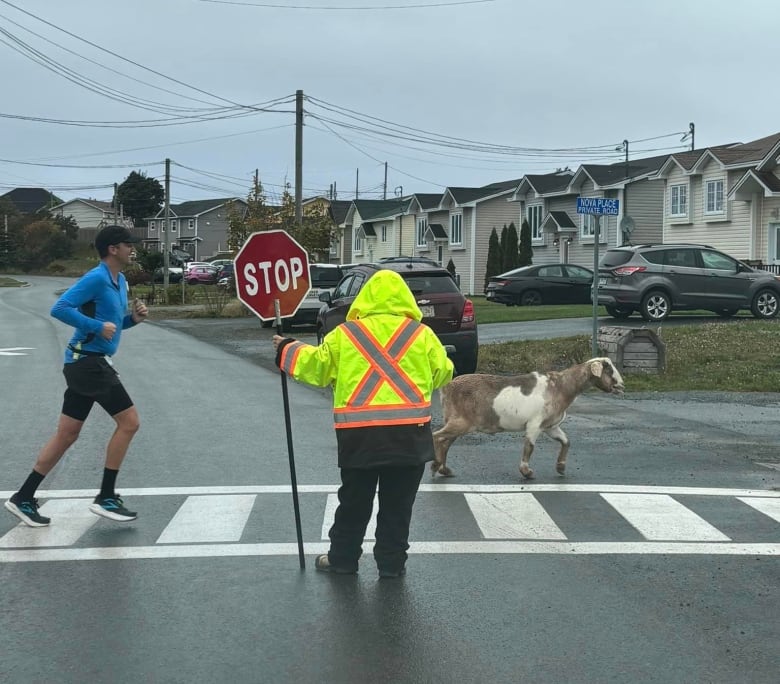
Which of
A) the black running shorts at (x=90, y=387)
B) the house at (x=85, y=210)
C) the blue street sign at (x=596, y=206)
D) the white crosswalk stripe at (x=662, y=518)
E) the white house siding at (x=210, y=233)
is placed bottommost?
the white crosswalk stripe at (x=662, y=518)

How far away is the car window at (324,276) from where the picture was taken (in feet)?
103

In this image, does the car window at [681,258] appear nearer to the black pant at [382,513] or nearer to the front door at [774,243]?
the front door at [774,243]

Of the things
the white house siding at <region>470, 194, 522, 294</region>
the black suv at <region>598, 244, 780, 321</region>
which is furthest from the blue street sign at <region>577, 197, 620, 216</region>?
the white house siding at <region>470, 194, 522, 294</region>

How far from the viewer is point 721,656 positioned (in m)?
4.98

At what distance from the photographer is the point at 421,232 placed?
220 feet

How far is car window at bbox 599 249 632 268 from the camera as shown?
1057 inches

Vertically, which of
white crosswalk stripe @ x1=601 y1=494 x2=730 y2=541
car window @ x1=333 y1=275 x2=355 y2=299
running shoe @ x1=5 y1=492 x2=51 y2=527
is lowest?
white crosswalk stripe @ x1=601 y1=494 x2=730 y2=541

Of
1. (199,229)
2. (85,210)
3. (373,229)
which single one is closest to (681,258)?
(373,229)

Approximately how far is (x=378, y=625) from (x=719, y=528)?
3179 millimetres

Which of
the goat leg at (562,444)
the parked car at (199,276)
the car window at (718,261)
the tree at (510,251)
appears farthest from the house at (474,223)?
the goat leg at (562,444)

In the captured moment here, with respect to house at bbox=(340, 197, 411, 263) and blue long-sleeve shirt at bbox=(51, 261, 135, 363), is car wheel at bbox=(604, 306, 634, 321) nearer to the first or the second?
blue long-sleeve shirt at bbox=(51, 261, 135, 363)

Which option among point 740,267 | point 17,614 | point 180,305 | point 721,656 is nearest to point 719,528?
point 721,656

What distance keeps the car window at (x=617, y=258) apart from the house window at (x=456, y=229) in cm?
3309

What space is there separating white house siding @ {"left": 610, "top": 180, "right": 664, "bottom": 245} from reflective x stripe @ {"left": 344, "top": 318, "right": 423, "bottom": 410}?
42519mm
